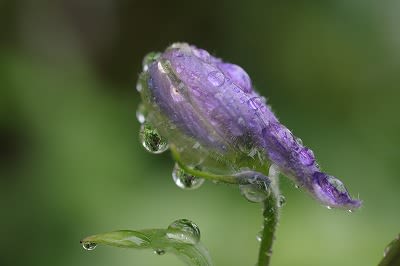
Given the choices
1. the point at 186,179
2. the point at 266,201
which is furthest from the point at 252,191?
the point at 186,179

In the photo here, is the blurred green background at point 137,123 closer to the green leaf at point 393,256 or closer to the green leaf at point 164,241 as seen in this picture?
the green leaf at point 164,241

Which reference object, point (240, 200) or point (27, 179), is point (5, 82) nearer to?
point (27, 179)

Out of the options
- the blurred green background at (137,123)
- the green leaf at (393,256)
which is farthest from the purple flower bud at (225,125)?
the blurred green background at (137,123)

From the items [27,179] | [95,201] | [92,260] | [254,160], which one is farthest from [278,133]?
[27,179]

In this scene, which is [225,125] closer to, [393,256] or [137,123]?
[393,256]

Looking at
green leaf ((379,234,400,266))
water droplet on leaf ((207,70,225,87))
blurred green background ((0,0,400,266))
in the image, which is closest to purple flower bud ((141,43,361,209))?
water droplet on leaf ((207,70,225,87))

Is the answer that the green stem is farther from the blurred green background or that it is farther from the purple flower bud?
the blurred green background
